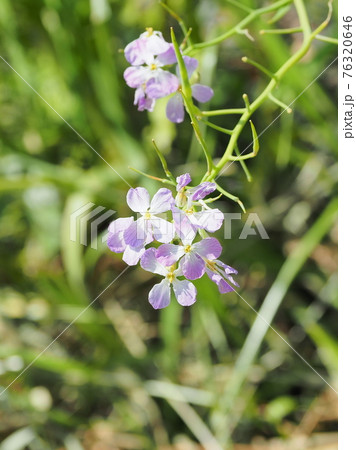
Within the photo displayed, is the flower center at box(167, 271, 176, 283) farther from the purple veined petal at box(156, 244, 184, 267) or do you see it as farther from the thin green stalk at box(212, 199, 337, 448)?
the thin green stalk at box(212, 199, 337, 448)

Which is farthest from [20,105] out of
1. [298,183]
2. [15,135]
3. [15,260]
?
[298,183]

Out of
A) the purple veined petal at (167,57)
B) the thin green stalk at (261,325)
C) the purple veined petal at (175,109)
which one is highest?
the purple veined petal at (167,57)

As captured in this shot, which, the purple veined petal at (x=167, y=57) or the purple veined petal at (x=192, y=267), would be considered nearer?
the purple veined petal at (x=192, y=267)

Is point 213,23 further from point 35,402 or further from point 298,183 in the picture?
point 35,402

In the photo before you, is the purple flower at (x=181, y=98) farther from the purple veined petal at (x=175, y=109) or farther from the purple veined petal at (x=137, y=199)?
the purple veined petal at (x=137, y=199)

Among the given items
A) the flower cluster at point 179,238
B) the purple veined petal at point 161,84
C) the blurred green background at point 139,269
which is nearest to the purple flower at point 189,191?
the flower cluster at point 179,238

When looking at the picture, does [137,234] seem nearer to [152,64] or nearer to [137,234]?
[137,234]

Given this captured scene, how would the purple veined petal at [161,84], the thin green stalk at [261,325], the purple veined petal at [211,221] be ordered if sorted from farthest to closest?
1. the thin green stalk at [261,325]
2. the purple veined petal at [161,84]
3. the purple veined petal at [211,221]
